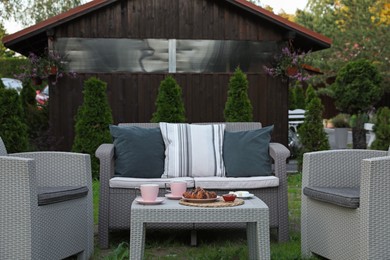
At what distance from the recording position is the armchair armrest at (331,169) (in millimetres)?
5078

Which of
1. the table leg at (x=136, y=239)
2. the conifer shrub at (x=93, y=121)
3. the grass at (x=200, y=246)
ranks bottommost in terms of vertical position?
the grass at (x=200, y=246)

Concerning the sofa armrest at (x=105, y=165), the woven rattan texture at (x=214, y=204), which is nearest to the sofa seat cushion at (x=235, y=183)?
the sofa armrest at (x=105, y=165)

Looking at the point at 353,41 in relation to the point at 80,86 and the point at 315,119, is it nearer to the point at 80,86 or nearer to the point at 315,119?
the point at 315,119

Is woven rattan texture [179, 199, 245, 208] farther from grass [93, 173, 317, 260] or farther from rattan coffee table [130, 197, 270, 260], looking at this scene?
grass [93, 173, 317, 260]

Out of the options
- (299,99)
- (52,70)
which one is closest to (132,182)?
(52,70)

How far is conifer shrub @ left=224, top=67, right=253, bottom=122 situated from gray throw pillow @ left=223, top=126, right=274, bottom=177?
442cm

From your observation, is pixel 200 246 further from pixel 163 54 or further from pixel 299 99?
pixel 299 99

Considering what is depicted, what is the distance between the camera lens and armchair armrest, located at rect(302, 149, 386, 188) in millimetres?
5078

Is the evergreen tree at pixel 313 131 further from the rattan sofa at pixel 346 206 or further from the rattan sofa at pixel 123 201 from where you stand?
the rattan sofa at pixel 346 206

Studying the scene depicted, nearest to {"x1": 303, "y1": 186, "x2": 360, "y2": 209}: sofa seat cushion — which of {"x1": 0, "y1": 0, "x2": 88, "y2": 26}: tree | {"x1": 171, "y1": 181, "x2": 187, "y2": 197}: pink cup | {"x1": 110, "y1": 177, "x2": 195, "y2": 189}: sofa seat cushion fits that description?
{"x1": 171, "y1": 181, "x2": 187, "y2": 197}: pink cup

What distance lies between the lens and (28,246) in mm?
4207

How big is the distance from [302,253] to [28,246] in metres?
2.09

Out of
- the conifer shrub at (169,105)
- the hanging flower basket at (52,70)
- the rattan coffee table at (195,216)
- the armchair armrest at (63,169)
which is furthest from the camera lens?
the hanging flower basket at (52,70)

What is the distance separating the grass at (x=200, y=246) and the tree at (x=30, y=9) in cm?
1397
